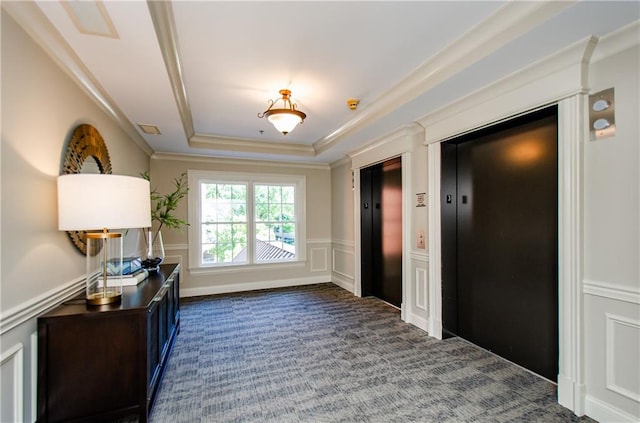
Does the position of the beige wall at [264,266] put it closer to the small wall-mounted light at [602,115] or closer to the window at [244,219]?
the window at [244,219]

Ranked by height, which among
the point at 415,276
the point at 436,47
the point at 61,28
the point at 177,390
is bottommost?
the point at 177,390

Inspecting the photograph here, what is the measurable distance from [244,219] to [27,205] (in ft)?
12.7

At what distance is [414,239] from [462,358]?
1.37m

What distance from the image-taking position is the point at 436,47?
2.28 metres

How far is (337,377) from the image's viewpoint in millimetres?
2541

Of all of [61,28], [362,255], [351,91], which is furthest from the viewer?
[362,255]

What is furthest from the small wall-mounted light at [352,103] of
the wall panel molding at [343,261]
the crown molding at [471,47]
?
the wall panel molding at [343,261]

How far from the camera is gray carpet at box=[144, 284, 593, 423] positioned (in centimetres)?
208

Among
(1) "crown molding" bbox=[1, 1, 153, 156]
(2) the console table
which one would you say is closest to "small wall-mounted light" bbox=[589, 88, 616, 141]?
(2) the console table

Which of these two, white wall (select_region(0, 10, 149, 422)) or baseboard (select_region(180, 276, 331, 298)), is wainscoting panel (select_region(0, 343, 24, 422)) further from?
baseboard (select_region(180, 276, 331, 298))

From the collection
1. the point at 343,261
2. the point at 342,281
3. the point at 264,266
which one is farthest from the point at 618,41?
the point at 264,266

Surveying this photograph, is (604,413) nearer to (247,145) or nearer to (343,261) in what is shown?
(343,261)

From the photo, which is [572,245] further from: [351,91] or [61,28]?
[61,28]

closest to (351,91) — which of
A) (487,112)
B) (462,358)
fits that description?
(487,112)
